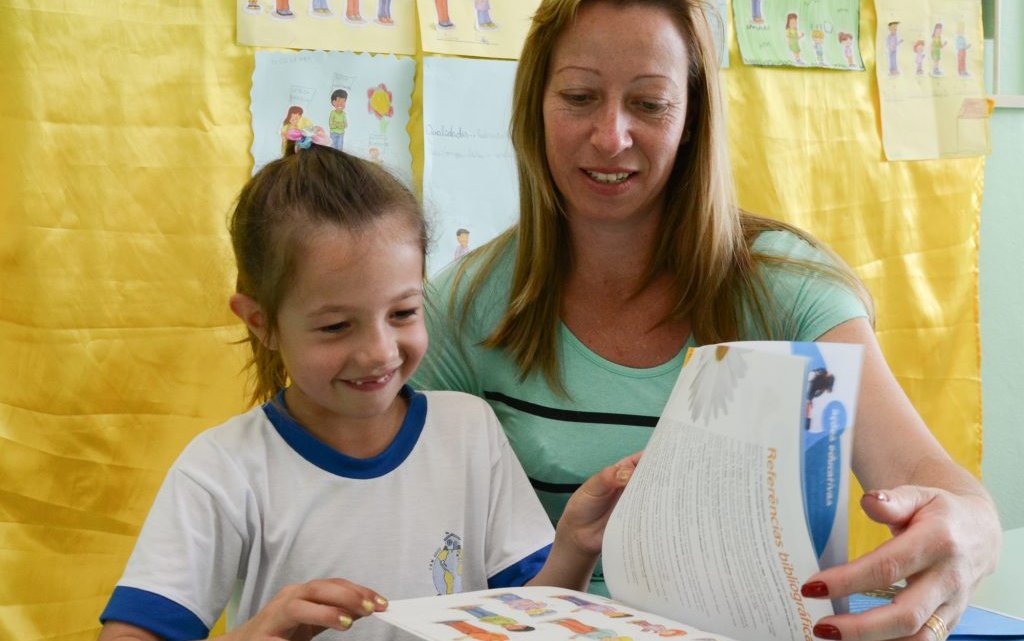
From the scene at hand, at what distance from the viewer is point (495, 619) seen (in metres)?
0.77

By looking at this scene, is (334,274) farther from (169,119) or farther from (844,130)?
(844,130)

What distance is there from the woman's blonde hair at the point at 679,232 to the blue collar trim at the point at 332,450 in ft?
0.87

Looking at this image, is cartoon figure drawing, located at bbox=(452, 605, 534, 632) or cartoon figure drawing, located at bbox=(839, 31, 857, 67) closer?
cartoon figure drawing, located at bbox=(452, 605, 534, 632)

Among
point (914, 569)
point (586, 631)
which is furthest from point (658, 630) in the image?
point (914, 569)

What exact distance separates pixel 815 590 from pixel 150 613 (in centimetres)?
52

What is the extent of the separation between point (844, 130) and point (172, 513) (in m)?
2.13

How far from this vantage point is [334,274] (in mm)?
979

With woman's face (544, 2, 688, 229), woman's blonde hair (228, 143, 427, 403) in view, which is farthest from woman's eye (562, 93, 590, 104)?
woman's blonde hair (228, 143, 427, 403)

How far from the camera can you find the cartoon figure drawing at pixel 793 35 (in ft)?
8.46

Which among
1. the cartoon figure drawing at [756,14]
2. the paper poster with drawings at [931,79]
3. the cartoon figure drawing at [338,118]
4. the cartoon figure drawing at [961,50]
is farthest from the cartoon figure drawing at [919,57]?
the cartoon figure drawing at [338,118]

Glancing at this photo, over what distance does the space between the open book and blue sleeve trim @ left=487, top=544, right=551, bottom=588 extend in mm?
190

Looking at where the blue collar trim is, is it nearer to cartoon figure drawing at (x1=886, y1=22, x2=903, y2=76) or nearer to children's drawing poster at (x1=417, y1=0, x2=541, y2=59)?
children's drawing poster at (x1=417, y1=0, x2=541, y2=59)

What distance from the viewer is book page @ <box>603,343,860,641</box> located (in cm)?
70

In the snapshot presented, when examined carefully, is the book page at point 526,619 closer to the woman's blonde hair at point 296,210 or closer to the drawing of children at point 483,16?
the woman's blonde hair at point 296,210
